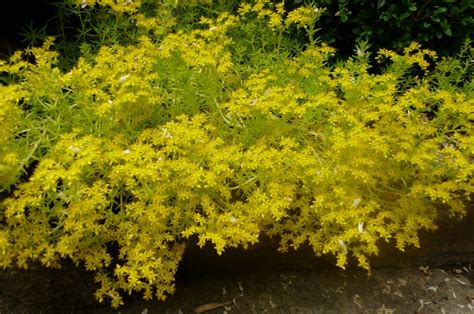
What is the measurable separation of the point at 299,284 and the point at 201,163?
3.40 feet

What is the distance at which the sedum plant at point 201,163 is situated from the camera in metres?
2.03

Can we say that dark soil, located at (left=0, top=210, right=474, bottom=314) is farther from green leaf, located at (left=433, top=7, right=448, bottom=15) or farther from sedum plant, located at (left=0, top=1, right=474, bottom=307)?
green leaf, located at (left=433, top=7, right=448, bottom=15)

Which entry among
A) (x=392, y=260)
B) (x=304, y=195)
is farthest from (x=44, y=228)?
(x=392, y=260)

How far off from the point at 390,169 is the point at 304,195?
52cm

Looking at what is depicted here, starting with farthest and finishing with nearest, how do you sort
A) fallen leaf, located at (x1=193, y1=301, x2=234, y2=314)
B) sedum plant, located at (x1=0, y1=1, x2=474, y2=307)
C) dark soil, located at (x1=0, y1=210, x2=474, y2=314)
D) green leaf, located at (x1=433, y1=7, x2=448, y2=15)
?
green leaf, located at (x1=433, y1=7, x2=448, y2=15) < fallen leaf, located at (x1=193, y1=301, x2=234, y2=314) < dark soil, located at (x1=0, y1=210, x2=474, y2=314) < sedum plant, located at (x1=0, y1=1, x2=474, y2=307)

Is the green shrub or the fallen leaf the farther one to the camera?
the green shrub

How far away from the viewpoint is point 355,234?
6.95 ft

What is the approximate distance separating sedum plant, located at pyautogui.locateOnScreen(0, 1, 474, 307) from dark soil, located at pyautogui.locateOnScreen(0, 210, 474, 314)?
0.17m

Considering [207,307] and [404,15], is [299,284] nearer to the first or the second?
[207,307]

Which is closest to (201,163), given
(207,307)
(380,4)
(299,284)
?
(207,307)

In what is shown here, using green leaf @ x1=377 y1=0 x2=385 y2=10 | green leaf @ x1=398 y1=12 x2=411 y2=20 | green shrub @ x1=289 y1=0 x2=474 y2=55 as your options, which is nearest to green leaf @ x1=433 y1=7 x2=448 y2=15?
green shrub @ x1=289 y1=0 x2=474 y2=55

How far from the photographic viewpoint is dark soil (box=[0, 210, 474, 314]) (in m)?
Answer: 2.37

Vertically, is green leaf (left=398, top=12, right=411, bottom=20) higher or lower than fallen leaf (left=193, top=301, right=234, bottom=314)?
higher

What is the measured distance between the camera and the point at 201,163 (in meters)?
2.23
